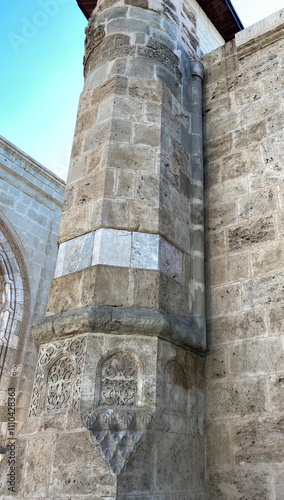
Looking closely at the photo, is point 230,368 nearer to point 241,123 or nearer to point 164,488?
point 164,488

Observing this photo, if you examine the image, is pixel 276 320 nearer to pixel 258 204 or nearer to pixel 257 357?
pixel 257 357

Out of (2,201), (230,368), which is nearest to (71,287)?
(230,368)

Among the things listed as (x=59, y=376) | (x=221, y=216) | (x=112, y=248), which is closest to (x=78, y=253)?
(x=112, y=248)

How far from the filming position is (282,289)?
260 cm

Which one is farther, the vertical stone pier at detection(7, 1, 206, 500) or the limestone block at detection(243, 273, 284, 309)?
→ the limestone block at detection(243, 273, 284, 309)

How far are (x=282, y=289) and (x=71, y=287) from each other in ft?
4.21

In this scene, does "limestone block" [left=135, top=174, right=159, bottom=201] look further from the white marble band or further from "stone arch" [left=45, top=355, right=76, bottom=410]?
"stone arch" [left=45, top=355, right=76, bottom=410]

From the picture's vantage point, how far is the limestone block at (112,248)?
2.52 m

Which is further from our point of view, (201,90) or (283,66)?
(201,90)

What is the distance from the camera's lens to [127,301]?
2.42m

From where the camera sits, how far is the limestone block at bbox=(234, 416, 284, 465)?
2273 millimetres

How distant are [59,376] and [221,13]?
18.1ft

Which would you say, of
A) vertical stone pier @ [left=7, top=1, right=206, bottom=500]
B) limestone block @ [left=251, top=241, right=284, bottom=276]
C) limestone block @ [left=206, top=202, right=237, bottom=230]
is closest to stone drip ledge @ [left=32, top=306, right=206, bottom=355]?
vertical stone pier @ [left=7, top=1, right=206, bottom=500]

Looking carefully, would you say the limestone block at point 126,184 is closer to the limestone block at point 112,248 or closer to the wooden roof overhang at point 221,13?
→ the limestone block at point 112,248
